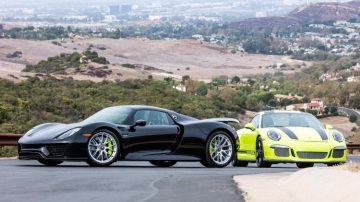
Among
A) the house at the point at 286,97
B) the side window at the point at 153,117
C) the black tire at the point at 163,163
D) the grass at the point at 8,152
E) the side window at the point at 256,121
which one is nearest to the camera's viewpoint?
the side window at the point at 153,117

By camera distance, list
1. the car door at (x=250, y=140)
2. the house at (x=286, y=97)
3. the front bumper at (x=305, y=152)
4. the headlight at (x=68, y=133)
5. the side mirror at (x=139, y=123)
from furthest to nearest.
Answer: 1. the house at (x=286, y=97)
2. the car door at (x=250, y=140)
3. the front bumper at (x=305, y=152)
4. the side mirror at (x=139, y=123)
5. the headlight at (x=68, y=133)

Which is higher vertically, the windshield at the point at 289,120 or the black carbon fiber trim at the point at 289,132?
the windshield at the point at 289,120

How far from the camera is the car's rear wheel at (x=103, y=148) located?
16656mm

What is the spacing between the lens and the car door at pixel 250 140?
755 inches

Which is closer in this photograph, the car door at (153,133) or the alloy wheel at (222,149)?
the car door at (153,133)

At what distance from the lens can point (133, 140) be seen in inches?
673

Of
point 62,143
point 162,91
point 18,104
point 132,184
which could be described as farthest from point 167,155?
point 162,91

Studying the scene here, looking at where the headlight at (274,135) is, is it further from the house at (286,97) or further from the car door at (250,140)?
the house at (286,97)

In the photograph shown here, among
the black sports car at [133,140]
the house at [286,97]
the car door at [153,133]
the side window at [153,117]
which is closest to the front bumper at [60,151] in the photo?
the black sports car at [133,140]

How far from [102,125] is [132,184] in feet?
12.8

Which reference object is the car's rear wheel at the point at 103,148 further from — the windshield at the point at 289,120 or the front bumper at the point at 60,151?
the windshield at the point at 289,120

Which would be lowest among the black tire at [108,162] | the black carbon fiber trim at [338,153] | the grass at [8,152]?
the grass at [8,152]

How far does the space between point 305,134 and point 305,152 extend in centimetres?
42

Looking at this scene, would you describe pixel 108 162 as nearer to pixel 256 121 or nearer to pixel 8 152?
pixel 256 121
